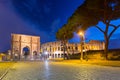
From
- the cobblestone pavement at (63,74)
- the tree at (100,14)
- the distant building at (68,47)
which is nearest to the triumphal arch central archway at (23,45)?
the distant building at (68,47)

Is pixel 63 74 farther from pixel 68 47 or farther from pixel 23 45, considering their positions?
pixel 68 47

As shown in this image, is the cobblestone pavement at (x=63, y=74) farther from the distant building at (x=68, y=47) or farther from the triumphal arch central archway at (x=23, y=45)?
the distant building at (x=68, y=47)

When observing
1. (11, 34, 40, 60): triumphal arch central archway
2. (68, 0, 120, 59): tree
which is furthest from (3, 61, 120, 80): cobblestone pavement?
(11, 34, 40, 60): triumphal arch central archway

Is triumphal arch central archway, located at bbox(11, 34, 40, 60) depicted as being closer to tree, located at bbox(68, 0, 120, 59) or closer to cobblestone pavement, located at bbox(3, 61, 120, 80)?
tree, located at bbox(68, 0, 120, 59)

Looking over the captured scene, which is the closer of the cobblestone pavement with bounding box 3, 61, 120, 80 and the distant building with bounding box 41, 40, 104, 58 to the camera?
the cobblestone pavement with bounding box 3, 61, 120, 80

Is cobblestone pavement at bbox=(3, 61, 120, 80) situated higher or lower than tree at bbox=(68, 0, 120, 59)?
lower

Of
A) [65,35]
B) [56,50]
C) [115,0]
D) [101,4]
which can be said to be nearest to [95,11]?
[101,4]

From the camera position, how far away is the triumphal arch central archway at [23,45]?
3751 inches

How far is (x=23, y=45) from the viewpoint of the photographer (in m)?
99.4

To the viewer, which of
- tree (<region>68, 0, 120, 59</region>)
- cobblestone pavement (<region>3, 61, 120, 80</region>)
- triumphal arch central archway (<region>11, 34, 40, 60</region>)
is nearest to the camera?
cobblestone pavement (<region>3, 61, 120, 80</region>)

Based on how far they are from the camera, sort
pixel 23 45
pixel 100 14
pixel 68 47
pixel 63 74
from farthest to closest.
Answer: pixel 68 47, pixel 23 45, pixel 100 14, pixel 63 74

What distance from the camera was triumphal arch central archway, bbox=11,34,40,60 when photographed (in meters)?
95.3

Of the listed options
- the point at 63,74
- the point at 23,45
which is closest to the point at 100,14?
the point at 63,74

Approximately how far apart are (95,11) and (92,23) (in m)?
2.76
